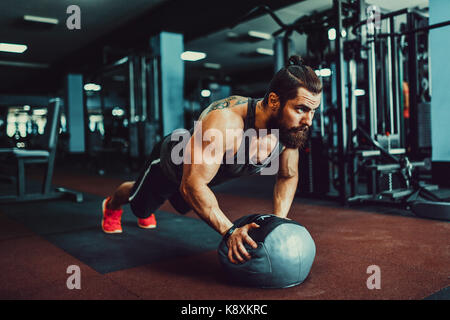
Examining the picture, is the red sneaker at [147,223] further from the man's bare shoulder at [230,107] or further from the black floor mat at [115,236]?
the man's bare shoulder at [230,107]

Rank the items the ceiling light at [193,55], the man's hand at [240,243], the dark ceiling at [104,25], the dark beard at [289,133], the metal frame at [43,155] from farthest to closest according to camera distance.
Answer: the ceiling light at [193,55]
the dark ceiling at [104,25]
the metal frame at [43,155]
the dark beard at [289,133]
the man's hand at [240,243]

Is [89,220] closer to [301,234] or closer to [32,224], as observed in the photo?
[32,224]

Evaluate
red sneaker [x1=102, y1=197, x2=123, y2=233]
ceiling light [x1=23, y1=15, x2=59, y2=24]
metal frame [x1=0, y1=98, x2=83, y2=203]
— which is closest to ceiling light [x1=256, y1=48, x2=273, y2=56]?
ceiling light [x1=23, y1=15, x2=59, y2=24]

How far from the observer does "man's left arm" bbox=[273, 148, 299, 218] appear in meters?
1.61

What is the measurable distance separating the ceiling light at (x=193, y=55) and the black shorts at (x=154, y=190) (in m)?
7.18

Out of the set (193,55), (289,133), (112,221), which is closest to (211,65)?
(193,55)

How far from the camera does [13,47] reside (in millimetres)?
8055

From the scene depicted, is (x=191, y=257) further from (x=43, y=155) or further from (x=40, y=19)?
(x=40, y=19)

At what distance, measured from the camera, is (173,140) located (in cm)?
174

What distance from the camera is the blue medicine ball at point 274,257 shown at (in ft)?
4.17

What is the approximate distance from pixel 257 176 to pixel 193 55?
4.51 m

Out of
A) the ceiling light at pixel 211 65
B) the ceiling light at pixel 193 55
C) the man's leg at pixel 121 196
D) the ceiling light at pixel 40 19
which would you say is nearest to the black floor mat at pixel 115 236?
the man's leg at pixel 121 196

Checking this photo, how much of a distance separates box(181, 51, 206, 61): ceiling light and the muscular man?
7.47m
